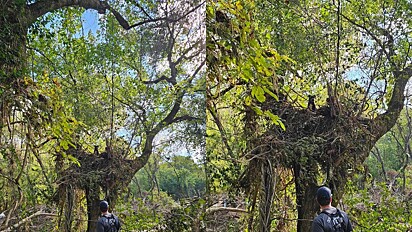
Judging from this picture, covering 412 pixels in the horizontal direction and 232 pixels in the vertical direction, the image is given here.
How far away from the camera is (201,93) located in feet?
8.44

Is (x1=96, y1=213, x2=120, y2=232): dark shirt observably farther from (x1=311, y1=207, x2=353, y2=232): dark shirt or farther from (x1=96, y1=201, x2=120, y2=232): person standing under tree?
(x1=311, y1=207, x2=353, y2=232): dark shirt

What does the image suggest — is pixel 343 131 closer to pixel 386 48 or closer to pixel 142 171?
pixel 386 48

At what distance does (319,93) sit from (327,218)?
98 centimetres

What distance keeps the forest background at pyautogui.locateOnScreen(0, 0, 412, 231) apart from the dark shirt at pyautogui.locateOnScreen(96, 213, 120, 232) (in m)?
0.04

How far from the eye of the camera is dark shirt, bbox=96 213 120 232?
228cm

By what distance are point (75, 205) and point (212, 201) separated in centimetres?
80

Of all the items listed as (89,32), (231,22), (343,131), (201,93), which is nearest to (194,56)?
(201,93)

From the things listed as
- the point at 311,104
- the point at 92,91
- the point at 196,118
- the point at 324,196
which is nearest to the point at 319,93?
the point at 311,104

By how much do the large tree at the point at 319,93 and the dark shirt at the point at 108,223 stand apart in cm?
77

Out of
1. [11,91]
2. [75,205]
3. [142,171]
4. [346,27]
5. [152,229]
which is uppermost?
[346,27]

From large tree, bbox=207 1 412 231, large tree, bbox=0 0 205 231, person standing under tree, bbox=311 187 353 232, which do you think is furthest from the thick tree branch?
person standing under tree, bbox=311 187 353 232

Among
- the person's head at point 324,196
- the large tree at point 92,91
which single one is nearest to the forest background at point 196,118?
the large tree at point 92,91

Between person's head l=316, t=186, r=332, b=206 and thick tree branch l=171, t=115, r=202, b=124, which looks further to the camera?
thick tree branch l=171, t=115, r=202, b=124

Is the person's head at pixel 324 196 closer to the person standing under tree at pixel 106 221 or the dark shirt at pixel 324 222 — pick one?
the dark shirt at pixel 324 222
